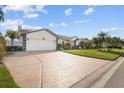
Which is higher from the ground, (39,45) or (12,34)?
(12,34)

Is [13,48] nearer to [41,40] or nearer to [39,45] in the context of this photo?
[39,45]

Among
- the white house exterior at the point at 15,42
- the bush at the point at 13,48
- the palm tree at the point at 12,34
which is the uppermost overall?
the palm tree at the point at 12,34

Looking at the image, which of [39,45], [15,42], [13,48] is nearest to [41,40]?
[39,45]

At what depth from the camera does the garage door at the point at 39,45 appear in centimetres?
1380

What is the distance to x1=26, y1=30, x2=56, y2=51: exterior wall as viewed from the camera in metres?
13.8

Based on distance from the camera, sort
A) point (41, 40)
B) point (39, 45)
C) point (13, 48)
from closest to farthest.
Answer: point (13, 48) → point (41, 40) → point (39, 45)

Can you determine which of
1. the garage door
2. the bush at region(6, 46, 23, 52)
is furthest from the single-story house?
the bush at region(6, 46, 23, 52)

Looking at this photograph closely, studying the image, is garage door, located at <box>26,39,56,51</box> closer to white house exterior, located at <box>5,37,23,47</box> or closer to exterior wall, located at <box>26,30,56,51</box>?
exterior wall, located at <box>26,30,56,51</box>

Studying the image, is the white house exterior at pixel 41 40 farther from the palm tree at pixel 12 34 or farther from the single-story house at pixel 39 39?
the palm tree at pixel 12 34

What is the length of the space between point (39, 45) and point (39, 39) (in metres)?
0.46

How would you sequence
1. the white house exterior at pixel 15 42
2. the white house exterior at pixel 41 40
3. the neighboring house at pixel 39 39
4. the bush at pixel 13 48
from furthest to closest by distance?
1. the white house exterior at pixel 41 40
2. the neighboring house at pixel 39 39
3. the bush at pixel 13 48
4. the white house exterior at pixel 15 42

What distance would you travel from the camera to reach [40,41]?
14.1 meters

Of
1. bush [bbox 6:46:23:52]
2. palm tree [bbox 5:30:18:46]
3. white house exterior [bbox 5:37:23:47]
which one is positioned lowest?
bush [bbox 6:46:23:52]

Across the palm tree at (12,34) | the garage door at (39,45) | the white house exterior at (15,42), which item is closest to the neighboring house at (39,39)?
the garage door at (39,45)
